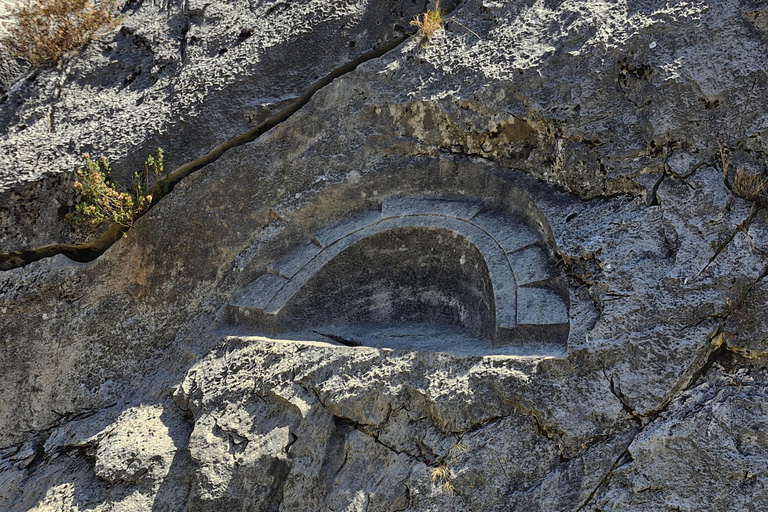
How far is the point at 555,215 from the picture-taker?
4.58 m

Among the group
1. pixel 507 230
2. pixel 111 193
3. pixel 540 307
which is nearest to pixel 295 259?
pixel 111 193

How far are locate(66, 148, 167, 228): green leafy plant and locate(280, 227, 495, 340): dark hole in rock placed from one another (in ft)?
4.72

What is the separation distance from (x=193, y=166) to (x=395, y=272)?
→ 6.03ft

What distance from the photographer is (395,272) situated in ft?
17.6

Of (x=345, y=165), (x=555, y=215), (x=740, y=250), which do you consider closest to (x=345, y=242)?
(x=345, y=165)

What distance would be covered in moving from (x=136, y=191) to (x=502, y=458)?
3.43 metres

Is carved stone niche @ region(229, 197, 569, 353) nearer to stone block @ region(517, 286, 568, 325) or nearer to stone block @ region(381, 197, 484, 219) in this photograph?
stone block @ region(381, 197, 484, 219)

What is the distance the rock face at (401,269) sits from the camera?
384cm

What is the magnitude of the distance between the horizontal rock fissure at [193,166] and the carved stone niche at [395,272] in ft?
3.22

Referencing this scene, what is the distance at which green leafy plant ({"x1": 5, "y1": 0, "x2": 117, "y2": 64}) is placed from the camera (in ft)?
18.7

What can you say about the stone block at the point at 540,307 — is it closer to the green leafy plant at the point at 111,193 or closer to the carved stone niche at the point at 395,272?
the carved stone niche at the point at 395,272

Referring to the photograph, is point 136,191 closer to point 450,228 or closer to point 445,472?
point 450,228

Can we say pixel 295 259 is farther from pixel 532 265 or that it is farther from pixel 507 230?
pixel 532 265

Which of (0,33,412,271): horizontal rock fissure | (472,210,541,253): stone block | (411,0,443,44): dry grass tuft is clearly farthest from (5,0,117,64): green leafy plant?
(472,210,541,253): stone block
